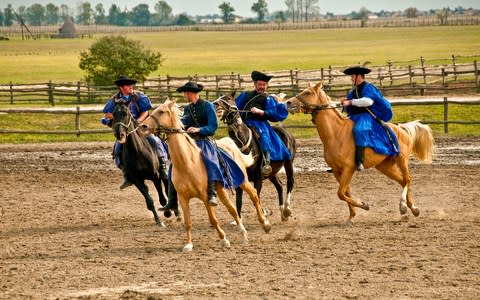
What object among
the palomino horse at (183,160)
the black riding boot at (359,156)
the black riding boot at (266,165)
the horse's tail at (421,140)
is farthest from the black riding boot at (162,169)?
the horse's tail at (421,140)

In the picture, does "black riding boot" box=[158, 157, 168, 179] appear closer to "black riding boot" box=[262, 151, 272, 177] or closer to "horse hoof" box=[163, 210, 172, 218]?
"horse hoof" box=[163, 210, 172, 218]

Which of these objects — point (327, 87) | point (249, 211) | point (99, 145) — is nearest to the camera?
point (249, 211)

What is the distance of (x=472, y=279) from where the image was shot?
1012cm

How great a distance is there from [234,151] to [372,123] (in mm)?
2470

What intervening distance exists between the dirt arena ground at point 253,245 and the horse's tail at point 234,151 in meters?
1.06

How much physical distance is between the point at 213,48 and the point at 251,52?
476 inches

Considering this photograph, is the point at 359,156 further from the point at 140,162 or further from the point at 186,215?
the point at 140,162

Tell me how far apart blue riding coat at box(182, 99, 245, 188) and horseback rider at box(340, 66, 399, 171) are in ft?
7.22

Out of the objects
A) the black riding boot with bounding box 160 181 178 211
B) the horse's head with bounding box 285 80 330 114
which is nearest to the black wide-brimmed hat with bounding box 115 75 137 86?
the black riding boot with bounding box 160 181 178 211

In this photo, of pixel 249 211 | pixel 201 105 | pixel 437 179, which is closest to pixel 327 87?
pixel 437 179

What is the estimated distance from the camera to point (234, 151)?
12.8 metres

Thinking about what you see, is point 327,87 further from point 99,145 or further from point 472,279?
point 472,279

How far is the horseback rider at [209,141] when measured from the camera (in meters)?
12.1

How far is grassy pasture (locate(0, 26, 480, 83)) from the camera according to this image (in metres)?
72.7
